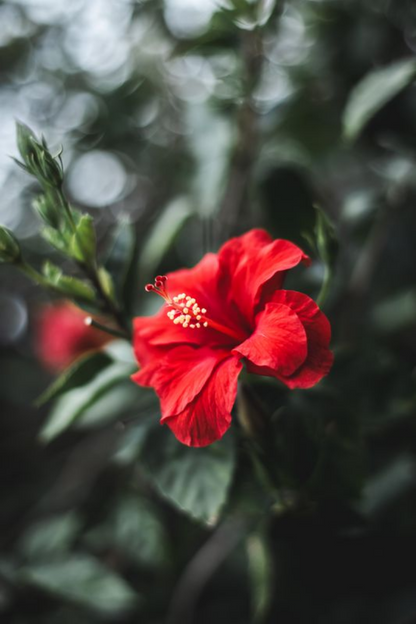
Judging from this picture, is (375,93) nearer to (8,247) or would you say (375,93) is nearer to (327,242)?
(327,242)

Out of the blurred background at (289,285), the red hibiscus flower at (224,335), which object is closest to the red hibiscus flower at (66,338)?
the blurred background at (289,285)

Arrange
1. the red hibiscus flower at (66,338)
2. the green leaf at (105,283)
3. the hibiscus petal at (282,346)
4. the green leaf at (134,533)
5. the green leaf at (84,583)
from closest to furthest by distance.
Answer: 1. the hibiscus petal at (282,346)
2. the green leaf at (105,283)
3. the green leaf at (84,583)
4. the green leaf at (134,533)
5. the red hibiscus flower at (66,338)

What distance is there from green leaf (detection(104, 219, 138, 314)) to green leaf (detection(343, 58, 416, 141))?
17.3 inches

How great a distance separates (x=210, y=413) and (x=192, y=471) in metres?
0.25

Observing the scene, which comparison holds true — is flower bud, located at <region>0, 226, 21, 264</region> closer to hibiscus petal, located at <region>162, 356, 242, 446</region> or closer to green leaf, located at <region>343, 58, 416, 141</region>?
hibiscus petal, located at <region>162, 356, 242, 446</region>

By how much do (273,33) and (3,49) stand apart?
967 millimetres

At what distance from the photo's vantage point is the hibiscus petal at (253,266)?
65 centimetres

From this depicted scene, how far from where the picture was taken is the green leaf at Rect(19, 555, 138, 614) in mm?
1103

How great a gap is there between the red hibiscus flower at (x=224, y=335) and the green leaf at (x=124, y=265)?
0.64 feet

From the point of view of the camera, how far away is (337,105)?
1.47 meters

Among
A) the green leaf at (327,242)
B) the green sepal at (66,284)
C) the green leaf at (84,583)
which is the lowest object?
the green leaf at (84,583)

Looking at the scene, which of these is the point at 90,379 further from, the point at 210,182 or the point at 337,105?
the point at 337,105

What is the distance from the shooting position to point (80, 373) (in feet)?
2.68

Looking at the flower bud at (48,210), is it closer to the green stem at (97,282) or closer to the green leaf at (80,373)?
the green stem at (97,282)
